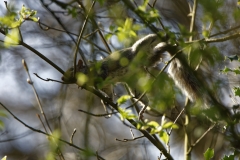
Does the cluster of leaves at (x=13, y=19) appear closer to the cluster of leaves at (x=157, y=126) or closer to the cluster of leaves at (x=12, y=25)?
the cluster of leaves at (x=12, y=25)

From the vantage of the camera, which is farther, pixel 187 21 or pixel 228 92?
pixel 187 21

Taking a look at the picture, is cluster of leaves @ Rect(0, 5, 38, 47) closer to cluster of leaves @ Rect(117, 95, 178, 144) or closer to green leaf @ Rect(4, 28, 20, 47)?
green leaf @ Rect(4, 28, 20, 47)

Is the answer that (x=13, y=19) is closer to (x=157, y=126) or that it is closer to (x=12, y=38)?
(x=12, y=38)

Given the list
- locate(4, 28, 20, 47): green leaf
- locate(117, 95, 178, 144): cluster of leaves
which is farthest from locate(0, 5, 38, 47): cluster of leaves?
locate(117, 95, 178, 144): cluster of leaves

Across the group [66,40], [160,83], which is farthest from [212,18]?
[66,40]

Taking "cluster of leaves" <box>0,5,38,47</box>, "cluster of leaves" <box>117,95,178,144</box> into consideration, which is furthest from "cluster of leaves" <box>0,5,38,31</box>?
"cluster of leaves" <box>117,95,178,144</box>

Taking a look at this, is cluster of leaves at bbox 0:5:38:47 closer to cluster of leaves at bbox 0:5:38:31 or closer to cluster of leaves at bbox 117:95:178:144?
cluster of leaves at bbox 0:5:38:31

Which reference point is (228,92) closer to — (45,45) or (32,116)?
(45,45)

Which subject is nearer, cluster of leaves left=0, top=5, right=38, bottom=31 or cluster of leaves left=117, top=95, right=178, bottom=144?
cluster of leaves left=117, top=95, right=178, bottom=144

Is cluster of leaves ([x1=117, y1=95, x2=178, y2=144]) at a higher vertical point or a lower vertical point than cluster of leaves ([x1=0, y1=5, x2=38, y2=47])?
lower

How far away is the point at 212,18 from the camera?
137 centimetres

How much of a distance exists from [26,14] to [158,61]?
4.25ft

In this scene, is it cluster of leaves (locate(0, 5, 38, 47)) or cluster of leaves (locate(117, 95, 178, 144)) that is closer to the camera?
cluster of leaves (locate(117, 95, 178, 144))

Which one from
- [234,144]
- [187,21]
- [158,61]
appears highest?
[187,21]
